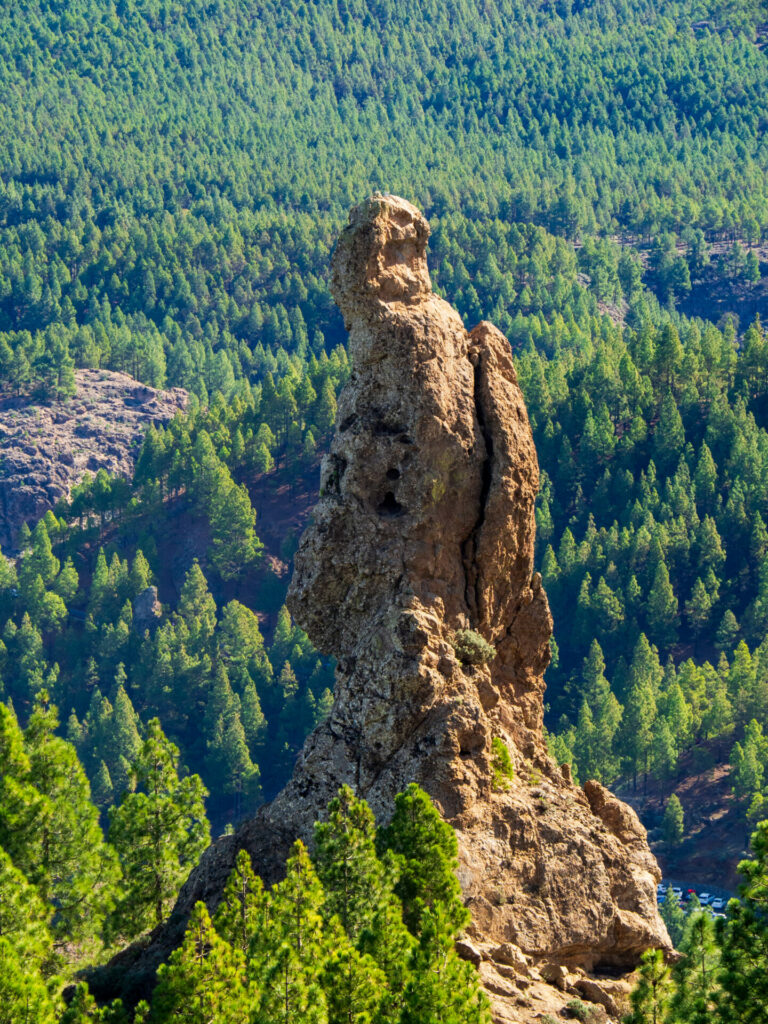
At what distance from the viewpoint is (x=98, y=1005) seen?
4281 centimetres

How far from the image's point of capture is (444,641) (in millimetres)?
45281

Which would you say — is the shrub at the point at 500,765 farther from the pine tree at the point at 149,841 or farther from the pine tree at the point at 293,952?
the pine tree at the point at 149,841

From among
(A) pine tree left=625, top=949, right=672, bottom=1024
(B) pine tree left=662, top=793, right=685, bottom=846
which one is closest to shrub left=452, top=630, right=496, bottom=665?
(A) pine tree left=625, top=949, right=672, bottom=1024

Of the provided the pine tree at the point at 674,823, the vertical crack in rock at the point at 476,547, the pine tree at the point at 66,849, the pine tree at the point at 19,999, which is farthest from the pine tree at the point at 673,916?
the pine tree at the point at 19,999

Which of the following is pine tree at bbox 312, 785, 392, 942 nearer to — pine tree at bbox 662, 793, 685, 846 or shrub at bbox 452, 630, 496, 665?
shrub at bbox 452, 630, 496, 665

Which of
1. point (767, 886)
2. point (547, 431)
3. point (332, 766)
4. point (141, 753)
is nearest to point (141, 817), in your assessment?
point (141, 753)

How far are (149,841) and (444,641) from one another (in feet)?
41.2

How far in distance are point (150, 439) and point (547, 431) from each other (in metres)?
42.8

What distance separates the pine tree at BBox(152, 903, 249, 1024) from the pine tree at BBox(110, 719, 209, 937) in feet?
43.5

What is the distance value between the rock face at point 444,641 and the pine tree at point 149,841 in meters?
6.65

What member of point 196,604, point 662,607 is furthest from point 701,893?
point 196,604

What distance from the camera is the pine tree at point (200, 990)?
3866 centimetres

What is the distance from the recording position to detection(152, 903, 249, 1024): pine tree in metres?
38.7

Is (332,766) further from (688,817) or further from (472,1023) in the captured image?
(688,817)
